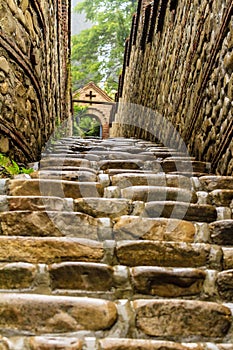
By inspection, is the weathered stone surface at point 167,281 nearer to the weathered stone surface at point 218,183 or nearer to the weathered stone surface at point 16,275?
the weathered stone surface at point 16,275

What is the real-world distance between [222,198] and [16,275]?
1512 millimetres

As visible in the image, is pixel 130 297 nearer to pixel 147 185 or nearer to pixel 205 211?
pixel 205 211

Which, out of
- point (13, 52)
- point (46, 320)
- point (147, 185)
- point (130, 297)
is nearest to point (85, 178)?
point (147, 185)

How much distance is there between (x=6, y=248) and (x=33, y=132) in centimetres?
246

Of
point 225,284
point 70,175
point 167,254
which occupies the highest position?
point 70,175

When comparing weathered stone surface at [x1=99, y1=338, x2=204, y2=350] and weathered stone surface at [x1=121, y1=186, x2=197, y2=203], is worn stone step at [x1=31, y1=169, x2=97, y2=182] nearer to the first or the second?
weathered stone surface at [x1=121, y1=186, x2=197, y2=203]

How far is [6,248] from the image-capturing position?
2.00 meters

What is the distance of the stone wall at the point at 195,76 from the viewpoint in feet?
11.5

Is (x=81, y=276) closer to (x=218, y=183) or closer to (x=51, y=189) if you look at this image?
(x=51, y=189)

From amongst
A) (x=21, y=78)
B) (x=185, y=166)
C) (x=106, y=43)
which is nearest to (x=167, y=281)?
(x=185, y=166)

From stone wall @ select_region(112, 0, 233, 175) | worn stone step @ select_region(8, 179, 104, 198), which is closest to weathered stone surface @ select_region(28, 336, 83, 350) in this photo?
worn stone step @ select_region(8, 179, 104, 198)

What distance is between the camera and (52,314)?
1.62m

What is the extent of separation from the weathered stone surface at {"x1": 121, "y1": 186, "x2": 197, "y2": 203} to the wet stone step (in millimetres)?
561

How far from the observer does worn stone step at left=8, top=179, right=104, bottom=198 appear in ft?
8.95
